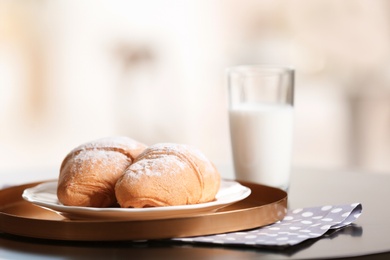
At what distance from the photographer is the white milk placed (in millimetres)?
1168

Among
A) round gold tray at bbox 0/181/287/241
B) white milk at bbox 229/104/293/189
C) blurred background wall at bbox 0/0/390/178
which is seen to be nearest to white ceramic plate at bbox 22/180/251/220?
round gold tray at bbox 0/181/287/241

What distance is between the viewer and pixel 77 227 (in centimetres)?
71

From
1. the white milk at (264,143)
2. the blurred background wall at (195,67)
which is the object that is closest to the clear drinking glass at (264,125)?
the white milk at (264,143)

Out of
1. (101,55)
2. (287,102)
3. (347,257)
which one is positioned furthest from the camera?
(101,55)

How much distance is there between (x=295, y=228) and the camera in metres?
0.77

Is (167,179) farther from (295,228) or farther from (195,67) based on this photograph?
(195,67)

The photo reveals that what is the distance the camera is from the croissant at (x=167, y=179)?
77 cm

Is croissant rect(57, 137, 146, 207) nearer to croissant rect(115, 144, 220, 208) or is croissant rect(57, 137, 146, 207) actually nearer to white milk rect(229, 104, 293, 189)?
croissant rect(115, 144, 220, 208)

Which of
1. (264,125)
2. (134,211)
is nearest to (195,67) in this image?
(264,125)

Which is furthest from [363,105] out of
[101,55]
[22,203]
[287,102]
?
[22,203]

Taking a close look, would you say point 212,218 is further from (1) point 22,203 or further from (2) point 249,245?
(1) point 22,203

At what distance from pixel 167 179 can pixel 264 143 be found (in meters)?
0.42

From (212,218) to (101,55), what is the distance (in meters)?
2.88

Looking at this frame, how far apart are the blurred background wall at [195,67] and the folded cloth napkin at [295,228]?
2650 millimetres
